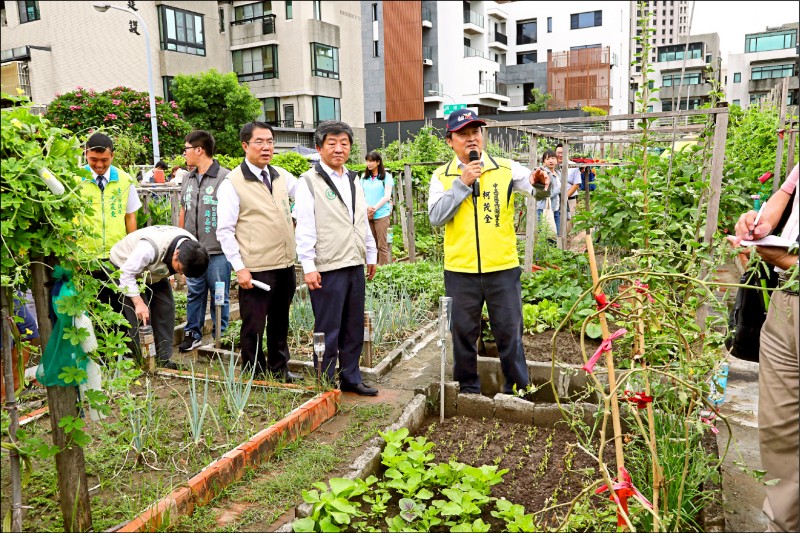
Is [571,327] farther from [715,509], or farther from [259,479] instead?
[259,479]

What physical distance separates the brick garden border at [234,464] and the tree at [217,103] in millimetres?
21386

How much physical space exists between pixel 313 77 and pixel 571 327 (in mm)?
26350

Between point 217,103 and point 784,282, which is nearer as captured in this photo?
point 784,282

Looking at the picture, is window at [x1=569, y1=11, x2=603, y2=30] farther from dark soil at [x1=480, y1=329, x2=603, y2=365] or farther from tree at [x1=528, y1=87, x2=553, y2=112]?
dark soil at [x1=480, y1=329, x2=603, y2=365]

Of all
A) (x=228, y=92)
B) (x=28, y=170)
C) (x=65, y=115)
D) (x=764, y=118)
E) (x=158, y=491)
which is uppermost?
(x=228, y=92)

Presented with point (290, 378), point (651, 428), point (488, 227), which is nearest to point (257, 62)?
point (290, 378)

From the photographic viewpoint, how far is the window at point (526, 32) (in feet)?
138

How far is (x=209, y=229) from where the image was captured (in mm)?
5441

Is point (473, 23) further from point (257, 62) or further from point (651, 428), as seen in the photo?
point (651, 428)

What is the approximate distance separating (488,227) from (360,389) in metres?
1.50

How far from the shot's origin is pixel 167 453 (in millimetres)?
3117

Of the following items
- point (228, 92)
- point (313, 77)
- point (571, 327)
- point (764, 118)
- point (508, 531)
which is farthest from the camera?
point (313, 77)

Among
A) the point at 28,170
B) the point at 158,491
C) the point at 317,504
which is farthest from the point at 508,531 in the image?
the point at 28,170

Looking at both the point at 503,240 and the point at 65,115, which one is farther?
the point at 65,115
